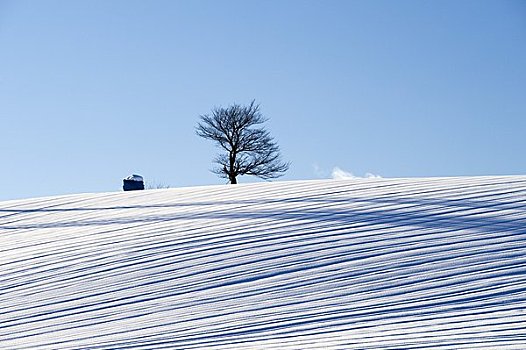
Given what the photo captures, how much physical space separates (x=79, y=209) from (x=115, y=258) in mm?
3159

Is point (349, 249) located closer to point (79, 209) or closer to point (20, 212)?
point (79, 209)

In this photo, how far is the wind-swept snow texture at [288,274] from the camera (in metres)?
5.65

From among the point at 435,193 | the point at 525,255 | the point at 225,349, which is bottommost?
the point at 225,349

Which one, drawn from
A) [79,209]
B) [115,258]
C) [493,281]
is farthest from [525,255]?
[79,209]

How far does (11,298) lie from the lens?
7.01 meters

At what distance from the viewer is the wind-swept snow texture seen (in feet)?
18.5

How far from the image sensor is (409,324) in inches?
219

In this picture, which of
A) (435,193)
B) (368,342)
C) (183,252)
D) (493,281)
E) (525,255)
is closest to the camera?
(368,342)

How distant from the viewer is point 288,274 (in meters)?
6.62

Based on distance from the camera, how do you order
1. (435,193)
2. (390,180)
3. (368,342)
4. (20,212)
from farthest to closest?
1. (20,212)
2. (390,180)
3. (435,193)
4. (368,342)

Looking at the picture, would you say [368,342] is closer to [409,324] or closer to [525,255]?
[409,324]

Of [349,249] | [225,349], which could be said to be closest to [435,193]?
[349,249]

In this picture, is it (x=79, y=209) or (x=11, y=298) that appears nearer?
(x=11, y=298)

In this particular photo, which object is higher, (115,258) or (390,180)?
(390,180)
